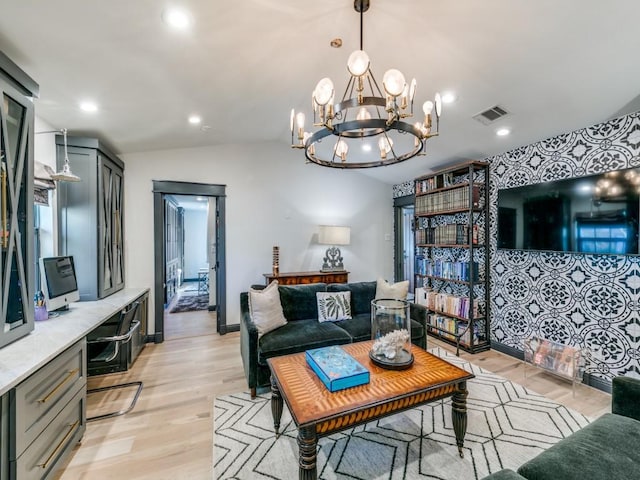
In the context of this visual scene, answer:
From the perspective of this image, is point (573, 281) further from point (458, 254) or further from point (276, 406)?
point (276, 406)

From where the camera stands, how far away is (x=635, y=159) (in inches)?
97.3

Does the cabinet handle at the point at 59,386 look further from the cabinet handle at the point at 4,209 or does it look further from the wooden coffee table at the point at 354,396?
the wooden coffee table at the point at 354,396

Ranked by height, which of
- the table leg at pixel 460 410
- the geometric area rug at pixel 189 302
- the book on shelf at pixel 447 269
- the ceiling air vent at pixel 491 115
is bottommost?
the geometric area rug at pixel 189 302

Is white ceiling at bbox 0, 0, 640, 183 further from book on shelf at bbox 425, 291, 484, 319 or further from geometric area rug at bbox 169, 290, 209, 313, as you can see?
geometric area rug at bbox 169, 290, 209, 313

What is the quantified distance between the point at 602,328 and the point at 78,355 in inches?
174

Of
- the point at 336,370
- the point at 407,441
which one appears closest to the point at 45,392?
the point at 336,370

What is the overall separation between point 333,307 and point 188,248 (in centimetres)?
826

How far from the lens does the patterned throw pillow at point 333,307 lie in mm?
3326

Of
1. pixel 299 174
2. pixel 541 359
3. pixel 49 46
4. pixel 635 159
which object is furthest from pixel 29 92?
pixel 541 359

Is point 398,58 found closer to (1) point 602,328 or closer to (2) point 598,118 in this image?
(2) point 598,118

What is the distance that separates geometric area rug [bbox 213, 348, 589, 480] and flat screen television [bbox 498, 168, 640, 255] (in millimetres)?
1493

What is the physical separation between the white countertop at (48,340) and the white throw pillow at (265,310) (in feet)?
4.14

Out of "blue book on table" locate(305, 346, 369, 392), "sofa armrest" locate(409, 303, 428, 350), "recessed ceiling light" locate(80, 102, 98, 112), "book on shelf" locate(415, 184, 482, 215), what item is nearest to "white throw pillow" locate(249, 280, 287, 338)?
"blue book on table" locate(305, 346, 369, 392)

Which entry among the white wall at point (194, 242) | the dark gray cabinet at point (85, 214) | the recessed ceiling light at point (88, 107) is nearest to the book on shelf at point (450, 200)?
the recessed ceiling light at point (88, 107)
